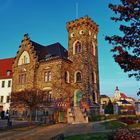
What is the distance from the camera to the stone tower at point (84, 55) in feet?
142

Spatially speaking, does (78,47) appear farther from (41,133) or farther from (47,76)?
(41,133)

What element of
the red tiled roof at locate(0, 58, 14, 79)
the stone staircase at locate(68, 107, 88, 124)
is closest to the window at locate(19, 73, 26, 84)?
the red tiled roof at locate(0, 58, 14, 79)

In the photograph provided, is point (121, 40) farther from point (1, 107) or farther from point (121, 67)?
point (1, 107)

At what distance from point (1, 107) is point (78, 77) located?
63.0 ft

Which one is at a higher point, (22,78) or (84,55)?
(84,55)

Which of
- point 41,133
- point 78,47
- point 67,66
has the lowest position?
point 41,133

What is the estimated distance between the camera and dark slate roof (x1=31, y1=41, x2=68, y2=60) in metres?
45.7

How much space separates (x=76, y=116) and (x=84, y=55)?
1501cm

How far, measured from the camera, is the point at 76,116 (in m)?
33.2


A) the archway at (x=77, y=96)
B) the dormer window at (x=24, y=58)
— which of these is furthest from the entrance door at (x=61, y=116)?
the dormer window at (x=24, y=58)

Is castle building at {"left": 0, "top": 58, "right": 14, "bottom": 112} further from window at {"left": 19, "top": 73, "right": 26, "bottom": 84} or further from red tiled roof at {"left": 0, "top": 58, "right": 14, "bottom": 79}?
window at {"left": 19, "top": 73, "right": 26, "bottom": 84}

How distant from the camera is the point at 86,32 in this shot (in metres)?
46.0

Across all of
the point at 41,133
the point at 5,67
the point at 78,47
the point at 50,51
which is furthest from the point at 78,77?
the point at 41,133

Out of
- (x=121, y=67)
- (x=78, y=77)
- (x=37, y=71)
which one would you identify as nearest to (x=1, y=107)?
(x=37, y=71)
